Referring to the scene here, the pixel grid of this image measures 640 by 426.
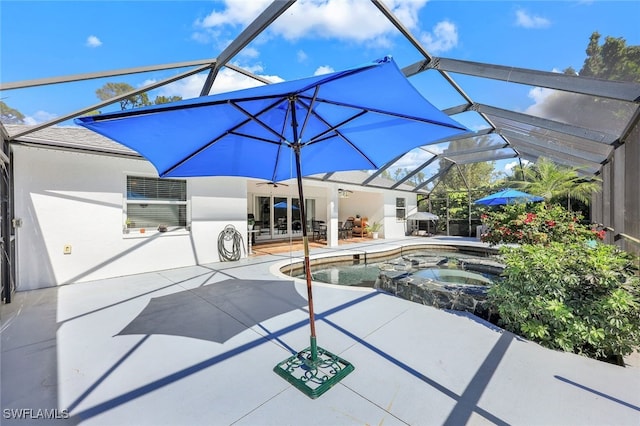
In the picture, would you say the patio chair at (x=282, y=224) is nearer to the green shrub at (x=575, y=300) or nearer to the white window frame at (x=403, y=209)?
the white window frame at (x=403, y=209)

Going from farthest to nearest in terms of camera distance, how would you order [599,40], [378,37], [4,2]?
[378,37], [4,2], [599,40]

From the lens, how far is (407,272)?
6176 millimetres

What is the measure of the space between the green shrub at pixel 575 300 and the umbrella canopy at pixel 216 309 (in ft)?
9.40

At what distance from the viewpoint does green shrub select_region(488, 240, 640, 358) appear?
2.54 meters

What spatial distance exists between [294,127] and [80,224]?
5.67 m

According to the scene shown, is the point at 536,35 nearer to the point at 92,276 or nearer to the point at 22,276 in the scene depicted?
the point at 92,276

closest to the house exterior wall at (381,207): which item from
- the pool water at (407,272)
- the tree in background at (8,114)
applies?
the pool water at (407,272)

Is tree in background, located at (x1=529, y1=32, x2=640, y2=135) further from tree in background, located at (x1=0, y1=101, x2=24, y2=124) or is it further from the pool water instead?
tree in background, located at (x1=0, y1=101, x2=24, y2=124)

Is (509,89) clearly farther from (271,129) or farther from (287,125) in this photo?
(271,129)

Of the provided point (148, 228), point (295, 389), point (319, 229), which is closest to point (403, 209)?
point (319, 229)

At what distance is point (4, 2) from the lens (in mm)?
3484

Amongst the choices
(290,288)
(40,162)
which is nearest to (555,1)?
(290,288)

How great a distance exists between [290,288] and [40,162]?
17.5 feet

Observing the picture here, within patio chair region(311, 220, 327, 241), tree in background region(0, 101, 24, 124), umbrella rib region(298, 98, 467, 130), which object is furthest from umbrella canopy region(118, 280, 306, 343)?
patio chair region(311, 220, 327, 241)
